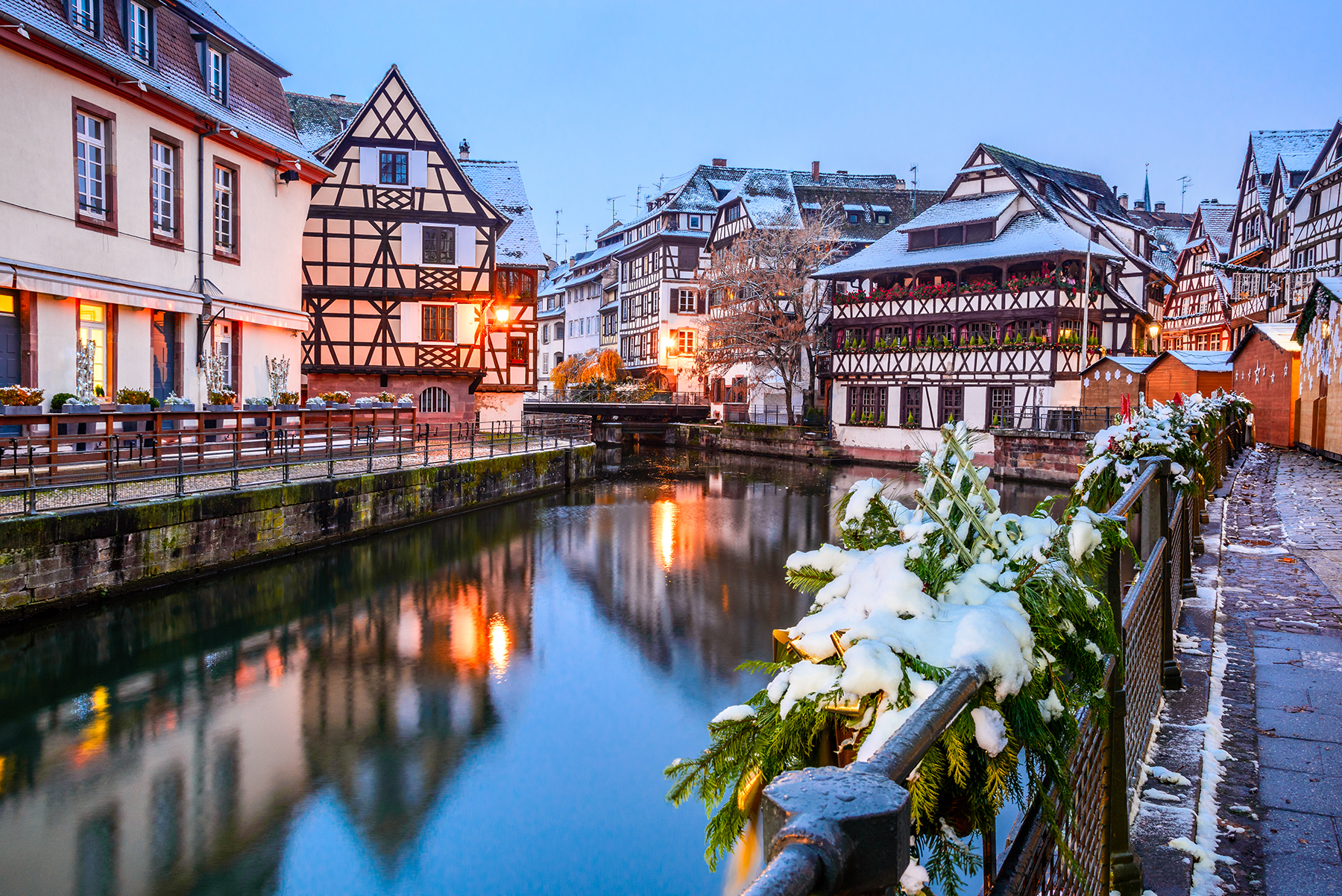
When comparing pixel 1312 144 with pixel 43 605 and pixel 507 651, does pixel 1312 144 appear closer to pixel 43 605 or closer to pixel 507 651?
pixel 507 651

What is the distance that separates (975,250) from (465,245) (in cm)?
1879

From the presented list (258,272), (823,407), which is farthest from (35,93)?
(823,407)

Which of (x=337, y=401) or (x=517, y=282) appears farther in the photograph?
(x=517, y=282)

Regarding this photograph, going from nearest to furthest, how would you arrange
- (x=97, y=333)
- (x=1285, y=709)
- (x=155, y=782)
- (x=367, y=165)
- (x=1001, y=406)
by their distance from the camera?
1. (x=1285, y=709)
2. (x=155, y=782)
3. (x=97, y=333)
4. (x=367, y=165)
5. (x=1001, y=406)

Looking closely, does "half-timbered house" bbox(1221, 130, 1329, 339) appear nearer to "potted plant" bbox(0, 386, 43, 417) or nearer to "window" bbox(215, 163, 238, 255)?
"window" bbox(215, 163, 238, 255)

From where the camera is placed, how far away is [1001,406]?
36531mm

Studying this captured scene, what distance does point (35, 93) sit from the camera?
15.8 metres

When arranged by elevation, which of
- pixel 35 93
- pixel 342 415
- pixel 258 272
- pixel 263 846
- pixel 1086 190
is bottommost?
pixel 263 846

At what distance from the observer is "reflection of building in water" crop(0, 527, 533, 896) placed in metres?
6.89

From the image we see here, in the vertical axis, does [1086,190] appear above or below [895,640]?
above

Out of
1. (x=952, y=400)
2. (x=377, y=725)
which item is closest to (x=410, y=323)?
(x=952, y=400)

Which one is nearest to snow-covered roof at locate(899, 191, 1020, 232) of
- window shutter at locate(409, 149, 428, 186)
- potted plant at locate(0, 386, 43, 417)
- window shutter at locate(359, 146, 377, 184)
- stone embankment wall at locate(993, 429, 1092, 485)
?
stone embankment wall at locate(993, 429, 1092, 485)

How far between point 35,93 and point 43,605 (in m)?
9.02

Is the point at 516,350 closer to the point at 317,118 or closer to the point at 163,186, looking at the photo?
the point at 317,118
